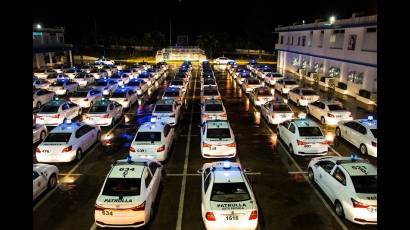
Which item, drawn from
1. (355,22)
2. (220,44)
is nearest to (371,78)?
(355,22)

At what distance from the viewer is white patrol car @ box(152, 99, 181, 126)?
21250 mm

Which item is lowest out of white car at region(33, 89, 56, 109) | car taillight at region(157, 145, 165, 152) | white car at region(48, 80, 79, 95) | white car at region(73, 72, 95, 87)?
car taillight at region(157, 145, 165, 152)

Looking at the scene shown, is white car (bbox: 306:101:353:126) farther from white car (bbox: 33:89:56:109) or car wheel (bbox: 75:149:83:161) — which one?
white car (bbox: 33:89:56:109)

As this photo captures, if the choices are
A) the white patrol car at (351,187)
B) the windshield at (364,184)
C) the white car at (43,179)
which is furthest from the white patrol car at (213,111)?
the windshield at (364,184)

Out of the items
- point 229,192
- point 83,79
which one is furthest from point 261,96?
point 83,79

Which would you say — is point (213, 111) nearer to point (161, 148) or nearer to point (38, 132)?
point (161, 148)

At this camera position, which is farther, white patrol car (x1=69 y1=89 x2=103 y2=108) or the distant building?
the distant building

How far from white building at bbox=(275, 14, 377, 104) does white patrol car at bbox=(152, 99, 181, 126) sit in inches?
648

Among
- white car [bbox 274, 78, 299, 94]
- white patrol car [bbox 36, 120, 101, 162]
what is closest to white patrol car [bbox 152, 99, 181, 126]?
white patrol car [bbox 36, 120, 101, 162]

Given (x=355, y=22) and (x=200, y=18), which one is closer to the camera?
(x=355, y=22)
